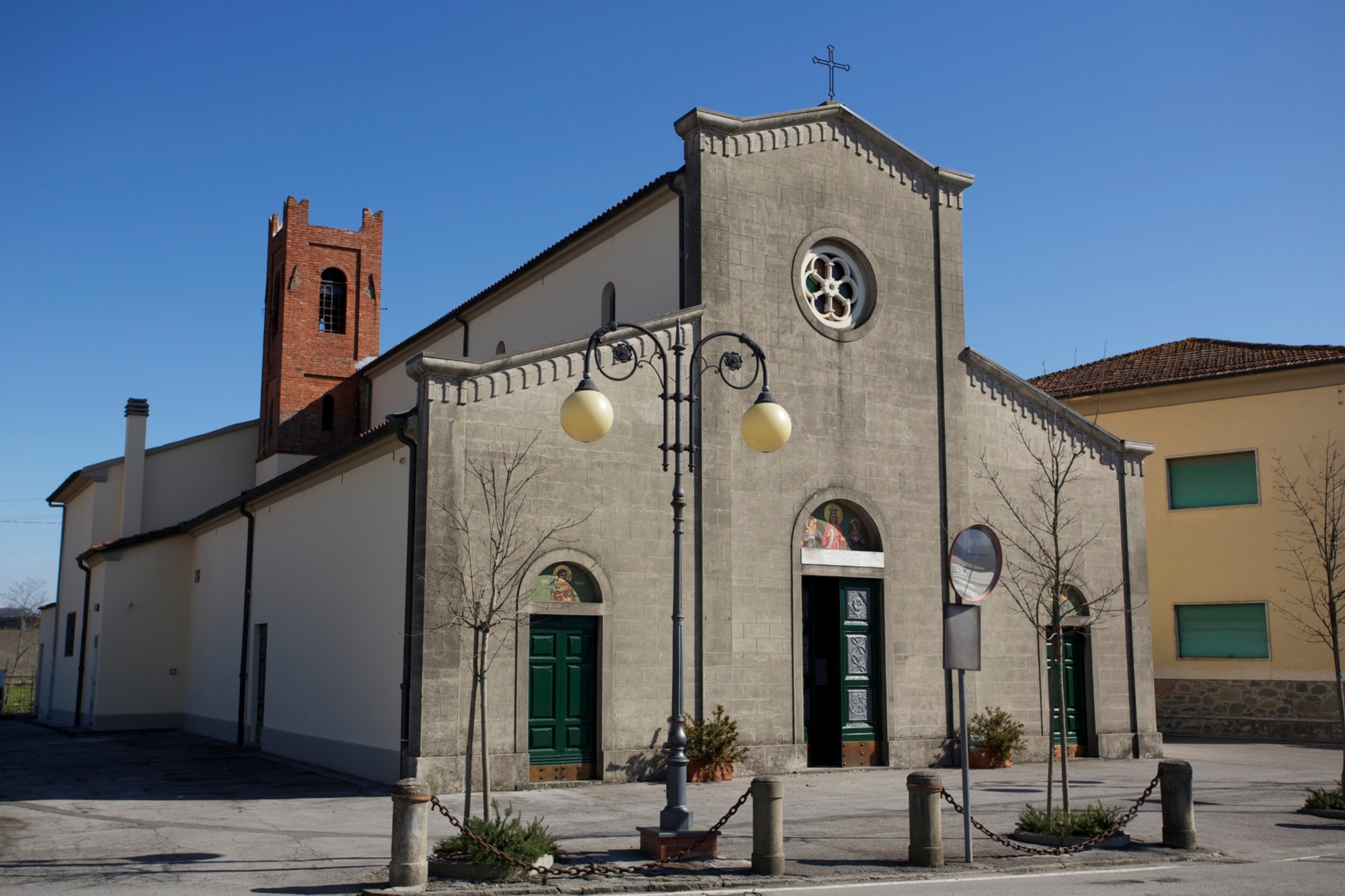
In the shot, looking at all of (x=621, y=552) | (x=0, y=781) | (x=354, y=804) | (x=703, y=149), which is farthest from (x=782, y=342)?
(x=0, y=781)

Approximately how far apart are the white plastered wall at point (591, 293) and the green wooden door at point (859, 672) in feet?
19.1

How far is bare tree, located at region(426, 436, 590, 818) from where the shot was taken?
15172 mm

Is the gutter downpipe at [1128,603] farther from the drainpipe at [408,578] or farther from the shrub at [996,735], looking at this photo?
the drainpipe at [408,578]

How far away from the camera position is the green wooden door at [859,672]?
18.5m

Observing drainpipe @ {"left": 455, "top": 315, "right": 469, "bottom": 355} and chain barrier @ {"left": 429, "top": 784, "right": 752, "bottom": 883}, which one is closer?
chain barrier @ {"left": 429, "top": 784, "right": 752, "bottom": 883}

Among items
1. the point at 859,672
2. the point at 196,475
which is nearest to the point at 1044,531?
the point at 859,672

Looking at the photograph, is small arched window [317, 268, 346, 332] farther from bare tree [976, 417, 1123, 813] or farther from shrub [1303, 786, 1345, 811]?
shrub [1303, 786, 1345, 811]

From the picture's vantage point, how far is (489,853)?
9.45 metres

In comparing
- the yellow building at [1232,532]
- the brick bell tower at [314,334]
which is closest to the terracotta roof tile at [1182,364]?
the yellow building at [1232,532]

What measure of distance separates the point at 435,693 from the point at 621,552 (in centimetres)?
344

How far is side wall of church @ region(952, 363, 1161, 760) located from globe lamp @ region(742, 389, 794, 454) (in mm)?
10280

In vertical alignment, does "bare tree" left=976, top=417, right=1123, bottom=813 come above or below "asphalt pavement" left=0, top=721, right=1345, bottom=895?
above

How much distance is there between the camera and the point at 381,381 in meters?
31.7

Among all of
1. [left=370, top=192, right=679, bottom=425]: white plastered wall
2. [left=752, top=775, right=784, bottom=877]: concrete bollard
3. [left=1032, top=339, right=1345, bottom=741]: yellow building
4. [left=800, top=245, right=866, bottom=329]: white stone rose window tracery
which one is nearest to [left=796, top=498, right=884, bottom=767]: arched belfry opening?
[left=800, top=245, right=866, bottom=329]: white stone rose window tracery
